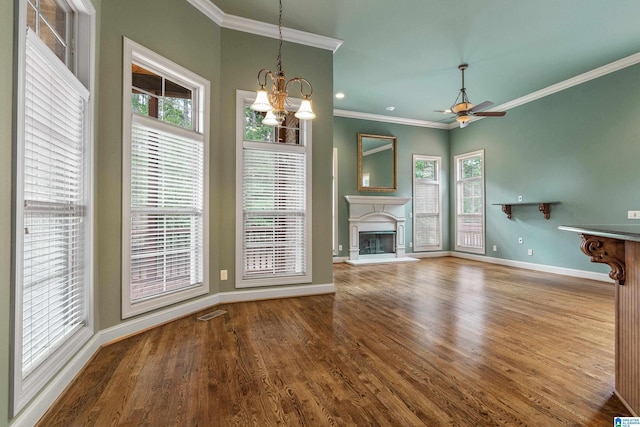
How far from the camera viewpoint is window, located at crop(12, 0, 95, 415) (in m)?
1.48

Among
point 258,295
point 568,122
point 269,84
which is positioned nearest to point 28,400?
point 258,295

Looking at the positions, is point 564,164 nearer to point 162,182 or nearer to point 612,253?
point 612,253

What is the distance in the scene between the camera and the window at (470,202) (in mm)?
6992

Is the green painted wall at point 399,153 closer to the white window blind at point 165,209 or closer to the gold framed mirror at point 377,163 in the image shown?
the gold framed mirror at point 377,163

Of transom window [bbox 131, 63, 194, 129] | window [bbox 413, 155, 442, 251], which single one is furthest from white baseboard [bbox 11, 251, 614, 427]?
window [bbox 413, 155, 442, 251]

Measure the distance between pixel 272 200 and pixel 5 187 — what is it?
8.53 feet

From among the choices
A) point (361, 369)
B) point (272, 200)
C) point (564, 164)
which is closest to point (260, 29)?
point (272, 200)

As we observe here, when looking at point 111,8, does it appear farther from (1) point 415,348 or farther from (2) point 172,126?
(1) point 415,348

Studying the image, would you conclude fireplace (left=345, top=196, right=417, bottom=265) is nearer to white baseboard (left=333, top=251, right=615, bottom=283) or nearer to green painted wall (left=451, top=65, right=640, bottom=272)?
white baseboard (left=333, top=251, right=615, bottom=283)

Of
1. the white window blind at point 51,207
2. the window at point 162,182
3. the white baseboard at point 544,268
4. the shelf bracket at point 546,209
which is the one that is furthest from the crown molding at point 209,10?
the white baseboard at point 544,268

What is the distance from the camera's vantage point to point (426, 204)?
25.2 feet

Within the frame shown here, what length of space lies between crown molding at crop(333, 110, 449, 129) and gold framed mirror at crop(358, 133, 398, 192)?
0.41 m

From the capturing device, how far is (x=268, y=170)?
12.5 feet

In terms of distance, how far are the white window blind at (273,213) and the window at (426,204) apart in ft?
14.6
